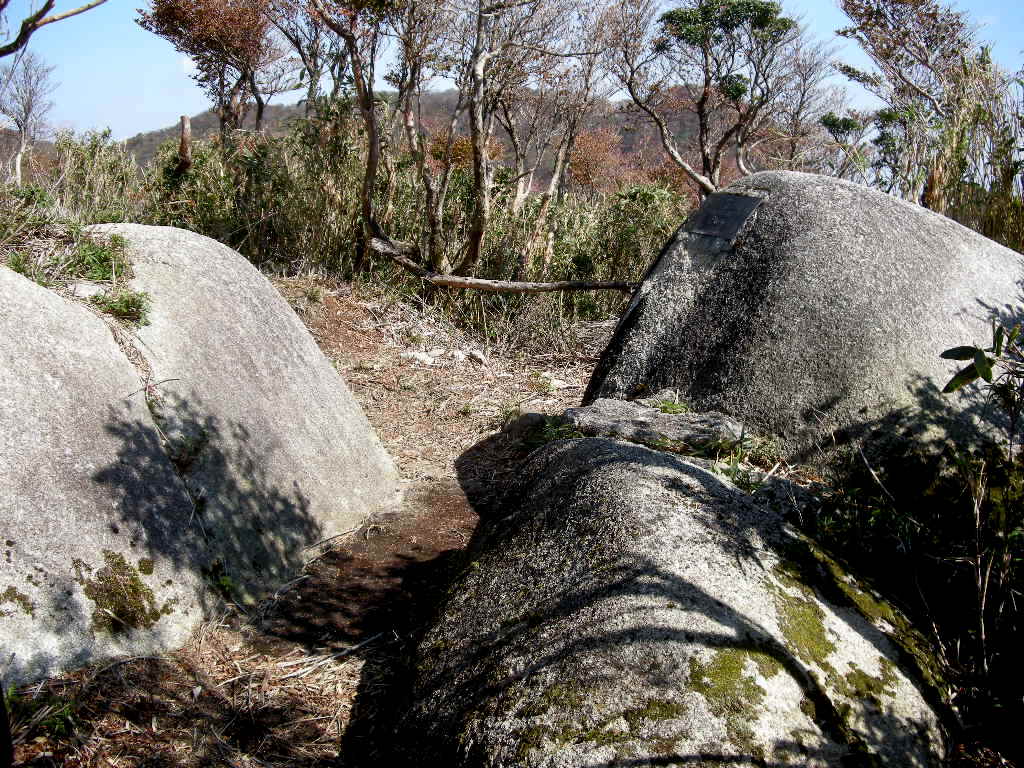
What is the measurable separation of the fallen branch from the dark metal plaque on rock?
2.50 metres

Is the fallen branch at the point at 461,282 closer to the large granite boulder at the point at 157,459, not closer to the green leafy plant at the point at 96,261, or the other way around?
the large granite boulder at the point at 157,459

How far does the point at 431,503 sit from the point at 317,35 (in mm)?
15989

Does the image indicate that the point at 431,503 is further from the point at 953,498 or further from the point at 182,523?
the point at 953,498

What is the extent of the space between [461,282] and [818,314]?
4037 mm

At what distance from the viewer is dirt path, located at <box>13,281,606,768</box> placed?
224 cm

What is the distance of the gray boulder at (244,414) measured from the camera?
10.4 feet

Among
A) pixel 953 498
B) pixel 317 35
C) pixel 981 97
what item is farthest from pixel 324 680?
pixel 317 35

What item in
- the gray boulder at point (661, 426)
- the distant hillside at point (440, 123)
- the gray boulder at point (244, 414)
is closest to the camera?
the gray boulder at point (244, 414)

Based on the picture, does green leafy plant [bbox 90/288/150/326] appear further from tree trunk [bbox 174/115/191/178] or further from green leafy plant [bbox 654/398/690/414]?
tree trunk [bbox 174/115/191/178]

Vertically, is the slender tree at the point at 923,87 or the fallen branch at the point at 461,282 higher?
the slender tree at the point at 923,87

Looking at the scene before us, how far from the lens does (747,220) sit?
4.29 metres

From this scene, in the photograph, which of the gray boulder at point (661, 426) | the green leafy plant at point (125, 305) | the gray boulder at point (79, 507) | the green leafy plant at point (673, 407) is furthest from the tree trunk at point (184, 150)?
the green leafy plant at point (673, 407)

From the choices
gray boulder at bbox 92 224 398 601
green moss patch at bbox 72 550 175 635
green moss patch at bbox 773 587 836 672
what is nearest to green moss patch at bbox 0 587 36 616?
green moss patch at bbox 72 550 175 635

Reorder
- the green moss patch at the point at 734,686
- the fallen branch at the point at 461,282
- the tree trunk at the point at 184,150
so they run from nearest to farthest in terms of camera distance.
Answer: the green moss patch at the point at 734,686 < the tree trunk at the point at 184,150 < the fallen branch at the point at 461,282
